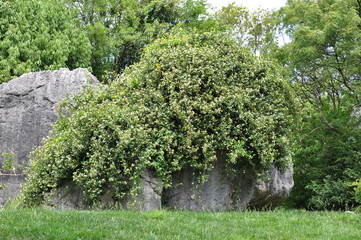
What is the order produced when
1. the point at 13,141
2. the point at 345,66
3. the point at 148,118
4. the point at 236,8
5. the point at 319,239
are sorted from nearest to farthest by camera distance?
the point at 319,239 → the point at 148,118 → the point at 13,141 → the point at 345,66 → the point at 236,8

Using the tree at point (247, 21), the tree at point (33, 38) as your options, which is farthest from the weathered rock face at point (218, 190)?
the tree at point (247, 21)

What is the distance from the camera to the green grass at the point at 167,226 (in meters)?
5.97

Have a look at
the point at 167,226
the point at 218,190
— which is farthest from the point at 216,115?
the point at 167,226

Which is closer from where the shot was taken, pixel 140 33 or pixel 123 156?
pixel 123 156

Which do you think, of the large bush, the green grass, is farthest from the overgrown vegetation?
the green grass

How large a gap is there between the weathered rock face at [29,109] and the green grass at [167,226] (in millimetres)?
7014

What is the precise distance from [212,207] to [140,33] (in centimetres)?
1904

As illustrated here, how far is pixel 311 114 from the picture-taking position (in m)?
19.6

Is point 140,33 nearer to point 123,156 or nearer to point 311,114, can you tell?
point 311,114

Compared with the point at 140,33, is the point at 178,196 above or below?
below

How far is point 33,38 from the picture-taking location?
2211 cm

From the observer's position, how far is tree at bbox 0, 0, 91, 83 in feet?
67.9

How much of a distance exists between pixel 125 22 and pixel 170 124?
20.5 meters

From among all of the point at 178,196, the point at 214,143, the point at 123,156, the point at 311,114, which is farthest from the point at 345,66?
the point at 123,156
